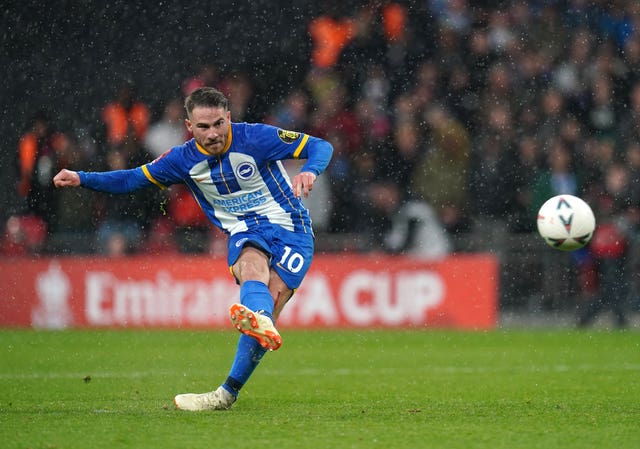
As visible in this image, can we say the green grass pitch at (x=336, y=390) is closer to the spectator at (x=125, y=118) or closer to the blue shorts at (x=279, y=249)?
the blue shorts at (x=279, y=249)

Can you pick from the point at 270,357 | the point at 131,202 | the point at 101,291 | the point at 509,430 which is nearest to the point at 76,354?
the point at 270,357

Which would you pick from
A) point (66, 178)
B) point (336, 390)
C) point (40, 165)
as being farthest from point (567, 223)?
point (40, 165)

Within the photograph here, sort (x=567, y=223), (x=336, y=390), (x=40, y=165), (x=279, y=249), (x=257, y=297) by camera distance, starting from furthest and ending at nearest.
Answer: (x=40, y=165) → (x=567, y=223) → (x=336, y=390) → (x=279, y=249) → (x=257, y=297)

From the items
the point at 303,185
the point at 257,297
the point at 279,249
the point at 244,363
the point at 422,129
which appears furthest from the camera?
the point at 422,129

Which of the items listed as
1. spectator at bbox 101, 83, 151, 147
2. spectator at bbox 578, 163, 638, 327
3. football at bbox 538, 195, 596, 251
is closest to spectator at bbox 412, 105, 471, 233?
spectator at bbox 578, 163, 638, 327

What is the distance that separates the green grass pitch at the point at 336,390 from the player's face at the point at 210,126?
1.59 meters

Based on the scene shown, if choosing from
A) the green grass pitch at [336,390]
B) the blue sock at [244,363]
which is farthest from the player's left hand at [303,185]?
the green grass pitch at [336,390]

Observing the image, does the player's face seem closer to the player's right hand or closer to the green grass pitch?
the player's right hand

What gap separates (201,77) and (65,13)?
76.8 inches

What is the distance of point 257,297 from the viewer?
659 cm

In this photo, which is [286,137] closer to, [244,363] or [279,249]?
[279,249]

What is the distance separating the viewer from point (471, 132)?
50.8ft

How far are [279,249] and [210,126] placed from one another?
0.85 metres

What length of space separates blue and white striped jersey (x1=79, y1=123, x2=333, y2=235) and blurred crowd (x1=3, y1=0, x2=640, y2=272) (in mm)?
→ 7256
